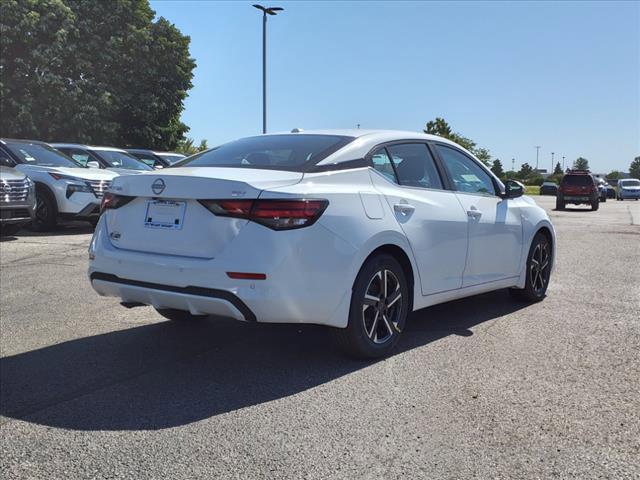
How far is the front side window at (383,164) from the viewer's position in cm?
486

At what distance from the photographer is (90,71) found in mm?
31312

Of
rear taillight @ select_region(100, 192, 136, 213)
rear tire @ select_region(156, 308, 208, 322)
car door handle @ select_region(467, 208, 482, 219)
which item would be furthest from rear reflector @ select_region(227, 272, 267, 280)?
car door handle @ select_region(467, 208, 482, 219)

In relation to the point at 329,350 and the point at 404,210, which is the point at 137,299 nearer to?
the point at 329,350

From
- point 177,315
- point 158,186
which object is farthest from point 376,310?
point 177,315

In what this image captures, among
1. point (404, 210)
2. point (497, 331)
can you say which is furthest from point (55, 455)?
point (497, 331)

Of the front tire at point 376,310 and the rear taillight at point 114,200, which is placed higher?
the rear taillight at point 114,200

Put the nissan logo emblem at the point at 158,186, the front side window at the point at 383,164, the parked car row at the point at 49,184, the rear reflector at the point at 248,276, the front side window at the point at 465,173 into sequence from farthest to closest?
the parked car row at the point at 49,184 < the front side window at the point at 465,173 < the front side window at the point at 383,164 < the nissan logo emblem at the point at 158,186 < the rear reflector at the point at 248,276

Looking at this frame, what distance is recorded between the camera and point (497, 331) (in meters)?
5.46

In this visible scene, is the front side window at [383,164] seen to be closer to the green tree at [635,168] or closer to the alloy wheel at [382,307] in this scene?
the alloy wheel at [382,307]

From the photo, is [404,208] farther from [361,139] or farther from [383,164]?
[361,139]

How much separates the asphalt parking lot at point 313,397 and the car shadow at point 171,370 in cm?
2

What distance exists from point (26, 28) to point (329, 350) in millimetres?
29344

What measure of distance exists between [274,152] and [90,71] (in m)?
29.4

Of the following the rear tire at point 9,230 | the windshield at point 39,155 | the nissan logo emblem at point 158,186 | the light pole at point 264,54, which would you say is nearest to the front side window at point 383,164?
the nissan logo emblem at point 158,186
